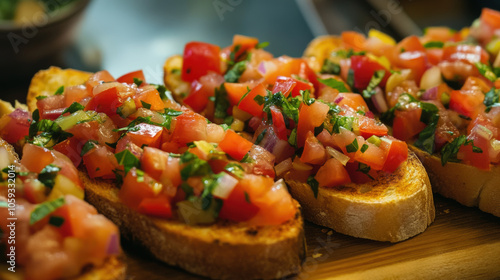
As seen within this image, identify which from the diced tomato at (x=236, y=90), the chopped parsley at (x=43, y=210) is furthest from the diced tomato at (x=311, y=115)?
the chopped parsley at (x=43, y=210)

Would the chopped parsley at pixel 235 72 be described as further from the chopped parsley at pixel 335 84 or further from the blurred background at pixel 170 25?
the blurred background at pixel 170 25

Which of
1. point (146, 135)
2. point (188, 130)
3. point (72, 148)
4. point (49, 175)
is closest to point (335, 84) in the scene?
point (188, 130)

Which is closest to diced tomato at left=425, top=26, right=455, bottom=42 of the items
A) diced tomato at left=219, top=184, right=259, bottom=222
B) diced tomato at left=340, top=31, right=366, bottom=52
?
diced tomato at left=340, top=31, right=366, bottom=52

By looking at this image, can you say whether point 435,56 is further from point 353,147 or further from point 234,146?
point 234,146

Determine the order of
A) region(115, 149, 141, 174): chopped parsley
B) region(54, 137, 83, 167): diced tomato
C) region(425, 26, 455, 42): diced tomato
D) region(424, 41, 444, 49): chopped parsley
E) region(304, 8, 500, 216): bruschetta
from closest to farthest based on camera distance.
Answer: region(115, 149, 141, 174): chopped parsley → region(54, 137, 83, 167): diced tomato → region(304, 8, 500, 216): bruschetta → region(424, 41, 444, 49): chopped parsley → region(425, 26, 455, 42): diced tomato

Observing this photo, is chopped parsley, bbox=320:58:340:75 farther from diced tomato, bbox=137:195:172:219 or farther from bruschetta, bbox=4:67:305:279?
diced tomato, bbox=137:195:172:219

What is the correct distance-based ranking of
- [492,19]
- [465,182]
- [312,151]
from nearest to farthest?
[312,151] → [465,182] → [492,19]

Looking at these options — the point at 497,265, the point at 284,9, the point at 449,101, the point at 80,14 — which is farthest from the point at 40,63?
the point at 497,265
